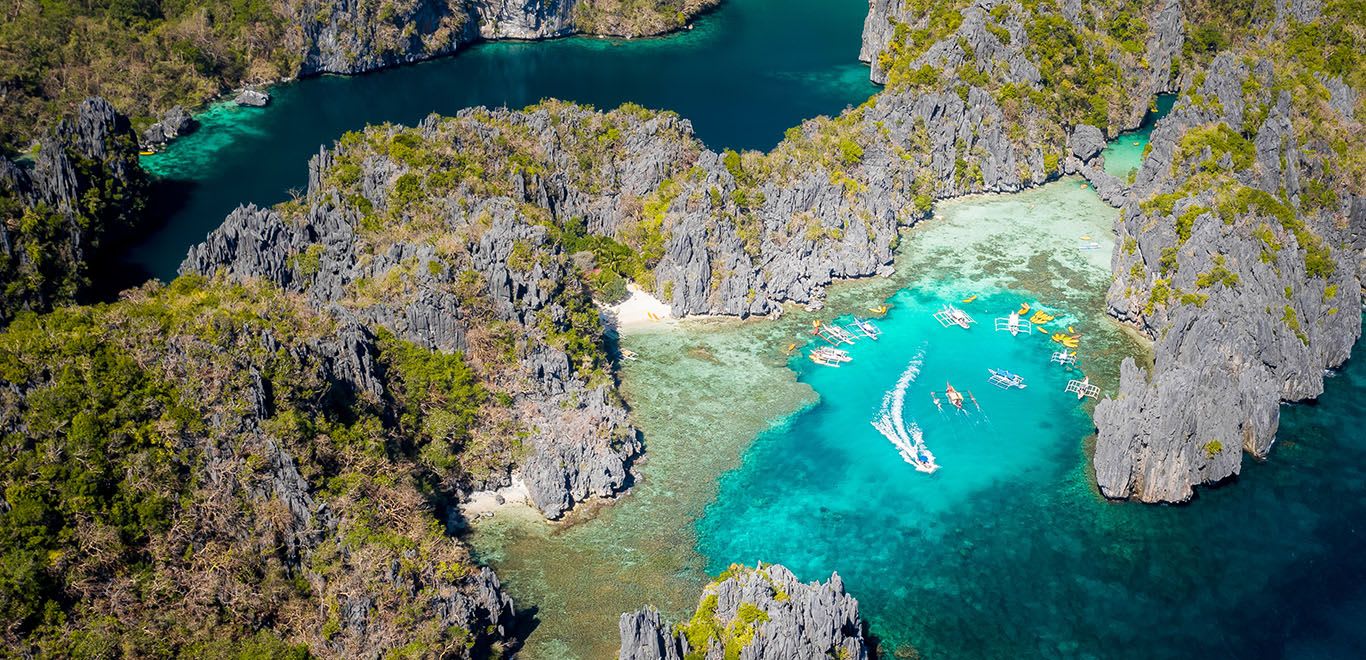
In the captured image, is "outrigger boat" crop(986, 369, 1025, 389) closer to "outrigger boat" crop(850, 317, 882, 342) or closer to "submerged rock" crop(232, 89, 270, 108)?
"outrigger boat" crop(850, 317, 882, 342)

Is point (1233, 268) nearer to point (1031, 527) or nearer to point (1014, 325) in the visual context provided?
point (1014, 325)

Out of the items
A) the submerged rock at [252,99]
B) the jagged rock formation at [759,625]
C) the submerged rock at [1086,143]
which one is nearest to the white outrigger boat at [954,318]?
the jagged rock formation at [759,625]

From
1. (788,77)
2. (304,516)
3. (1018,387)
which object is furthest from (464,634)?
(788,77)

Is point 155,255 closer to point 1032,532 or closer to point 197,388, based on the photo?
point 197,388

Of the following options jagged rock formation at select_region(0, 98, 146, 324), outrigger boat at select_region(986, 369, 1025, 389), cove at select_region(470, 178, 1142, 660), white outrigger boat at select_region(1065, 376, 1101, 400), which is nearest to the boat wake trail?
cove at select_region(470, 178, 1142, 660)

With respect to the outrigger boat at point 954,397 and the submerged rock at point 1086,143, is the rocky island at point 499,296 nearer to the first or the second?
the submerged rock at point 1086,143

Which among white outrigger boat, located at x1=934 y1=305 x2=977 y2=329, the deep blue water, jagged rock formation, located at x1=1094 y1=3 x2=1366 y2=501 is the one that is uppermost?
jagged rock formation, located at x1=1094 y1=3 x2=1366 y2=501
